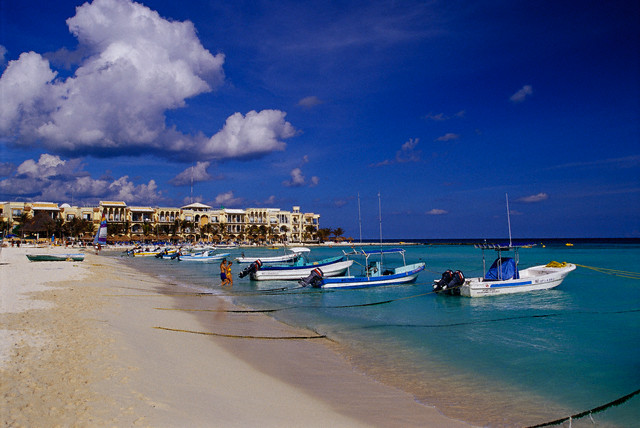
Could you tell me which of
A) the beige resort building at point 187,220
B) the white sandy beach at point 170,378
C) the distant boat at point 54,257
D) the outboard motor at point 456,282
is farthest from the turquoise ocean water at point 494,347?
the beige resort building at point 187,220

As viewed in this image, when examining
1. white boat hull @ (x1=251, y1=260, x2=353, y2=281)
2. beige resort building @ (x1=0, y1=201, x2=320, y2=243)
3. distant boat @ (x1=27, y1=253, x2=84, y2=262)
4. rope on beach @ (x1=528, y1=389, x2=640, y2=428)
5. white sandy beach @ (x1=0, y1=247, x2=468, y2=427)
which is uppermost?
beige resort building @ (x1=0, y1=201, x2=320, y2=243)

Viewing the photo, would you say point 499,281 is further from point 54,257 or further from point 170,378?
point 54,257

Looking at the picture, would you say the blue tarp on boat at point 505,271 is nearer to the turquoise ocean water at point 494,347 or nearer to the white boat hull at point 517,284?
the white boat hull at point 517,284

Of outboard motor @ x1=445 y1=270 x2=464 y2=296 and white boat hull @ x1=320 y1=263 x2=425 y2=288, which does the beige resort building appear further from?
outboard motor @ x1=445 y1=270 x2=464 y2=296

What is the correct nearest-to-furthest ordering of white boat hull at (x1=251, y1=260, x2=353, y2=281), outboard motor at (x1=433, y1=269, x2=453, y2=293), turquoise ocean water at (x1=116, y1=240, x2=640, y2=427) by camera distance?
turquoise ocean water at (x1=116, y1=240, x2=640, y2=427)
outboard motor at (x1=433, y1=269, x2=453, y2=293)
white boat hull at (x1=251, y1=260, x2=353, y2=281)

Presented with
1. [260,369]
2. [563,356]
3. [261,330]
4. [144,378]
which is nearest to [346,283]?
[261,330]

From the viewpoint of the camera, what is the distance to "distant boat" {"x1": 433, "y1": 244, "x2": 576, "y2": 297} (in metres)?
21.5

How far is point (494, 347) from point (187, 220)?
109 m

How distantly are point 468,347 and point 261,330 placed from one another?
626 centimetres

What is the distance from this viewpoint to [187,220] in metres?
113

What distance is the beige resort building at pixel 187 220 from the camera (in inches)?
3839

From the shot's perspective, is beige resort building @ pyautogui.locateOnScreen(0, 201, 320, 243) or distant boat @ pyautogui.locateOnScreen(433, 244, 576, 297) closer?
distant boat @ pyautogui.locateOnScreen(433, 244, 576, 297)

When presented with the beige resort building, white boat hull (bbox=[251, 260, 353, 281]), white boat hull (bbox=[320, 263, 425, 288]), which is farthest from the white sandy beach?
the beige resort building

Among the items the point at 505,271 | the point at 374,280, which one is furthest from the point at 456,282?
the point at 374,280
